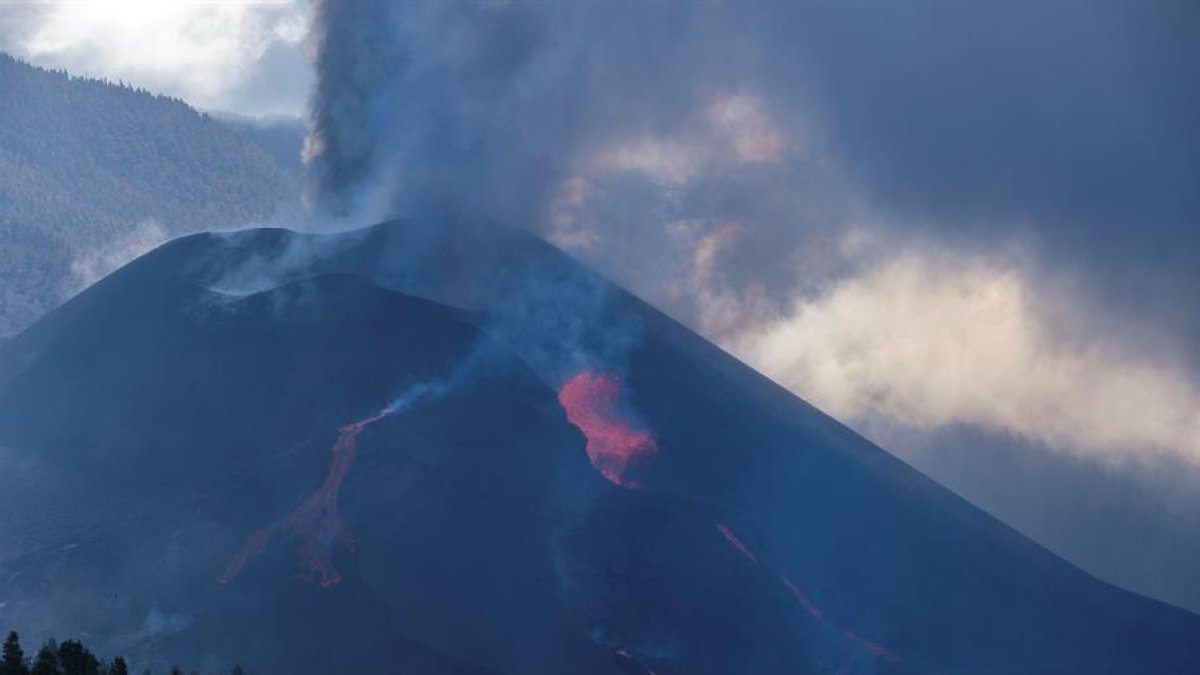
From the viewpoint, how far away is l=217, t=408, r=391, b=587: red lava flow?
321ft

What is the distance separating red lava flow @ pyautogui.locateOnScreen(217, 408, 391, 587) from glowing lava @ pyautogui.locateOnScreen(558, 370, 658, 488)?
1420 cm

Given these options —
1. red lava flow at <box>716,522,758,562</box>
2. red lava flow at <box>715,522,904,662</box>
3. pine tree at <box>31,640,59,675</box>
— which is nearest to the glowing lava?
red lava flow at <box>716,522,758,562</box>

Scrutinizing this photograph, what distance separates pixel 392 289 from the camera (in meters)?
117

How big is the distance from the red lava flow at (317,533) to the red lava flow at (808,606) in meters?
21.4

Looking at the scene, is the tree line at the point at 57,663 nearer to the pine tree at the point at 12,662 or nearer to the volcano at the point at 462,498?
the pine tree at the point at 12,662

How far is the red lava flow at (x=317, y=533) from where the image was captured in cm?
9794

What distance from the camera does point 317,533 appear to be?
100125 millimetres

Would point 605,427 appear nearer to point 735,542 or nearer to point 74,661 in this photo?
point 735,542

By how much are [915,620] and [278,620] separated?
35426 millimetres

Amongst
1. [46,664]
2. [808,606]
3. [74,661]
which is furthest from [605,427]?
[46,664]

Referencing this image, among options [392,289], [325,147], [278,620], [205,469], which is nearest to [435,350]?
[392,289]

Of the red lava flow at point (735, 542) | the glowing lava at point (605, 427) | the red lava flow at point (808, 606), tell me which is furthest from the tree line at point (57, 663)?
the red lava flow at point (808, 606)

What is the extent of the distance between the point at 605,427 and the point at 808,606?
17.1 metres

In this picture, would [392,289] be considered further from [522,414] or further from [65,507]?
[65,507]
